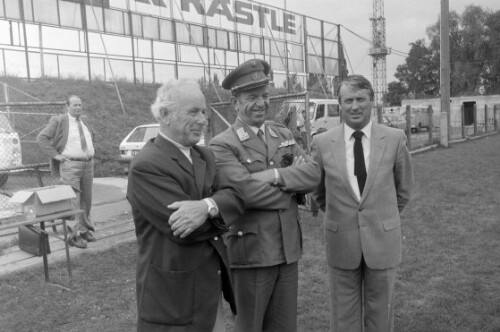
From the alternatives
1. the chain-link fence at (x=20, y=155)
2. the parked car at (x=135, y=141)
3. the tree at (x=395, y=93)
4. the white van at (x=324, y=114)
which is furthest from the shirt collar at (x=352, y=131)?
the tree at (x=395, y=93)

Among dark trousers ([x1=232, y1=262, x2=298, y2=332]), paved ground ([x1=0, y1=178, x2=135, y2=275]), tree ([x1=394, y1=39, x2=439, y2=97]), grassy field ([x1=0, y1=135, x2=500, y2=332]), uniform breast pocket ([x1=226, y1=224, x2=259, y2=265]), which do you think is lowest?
grassy field ([x1=0, y1=135, x2=500, y2=332])

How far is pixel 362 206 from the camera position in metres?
2.76

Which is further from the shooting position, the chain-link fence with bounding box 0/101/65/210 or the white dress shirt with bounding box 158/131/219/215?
the chain-link fence with bounding box 0/101/65/210

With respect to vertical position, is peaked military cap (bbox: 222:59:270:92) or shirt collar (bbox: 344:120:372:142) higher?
peaked military cap (bbox: 222:59:270:92)

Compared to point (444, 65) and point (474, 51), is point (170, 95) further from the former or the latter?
point (474, 51)

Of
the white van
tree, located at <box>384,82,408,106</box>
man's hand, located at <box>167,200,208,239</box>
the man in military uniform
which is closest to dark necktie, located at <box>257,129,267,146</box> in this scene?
the man in military uniform

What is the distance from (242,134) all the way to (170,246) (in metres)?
0.90

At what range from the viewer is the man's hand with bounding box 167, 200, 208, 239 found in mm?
1896

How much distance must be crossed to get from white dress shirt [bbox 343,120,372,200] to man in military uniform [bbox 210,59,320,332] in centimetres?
24

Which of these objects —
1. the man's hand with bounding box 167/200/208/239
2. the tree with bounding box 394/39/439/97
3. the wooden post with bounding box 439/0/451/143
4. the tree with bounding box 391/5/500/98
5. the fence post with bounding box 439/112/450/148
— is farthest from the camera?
the tree with bounding box 394/39/439/97

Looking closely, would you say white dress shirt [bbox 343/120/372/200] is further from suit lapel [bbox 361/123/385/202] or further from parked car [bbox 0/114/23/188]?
parked car [bbox 0/114/23/188]

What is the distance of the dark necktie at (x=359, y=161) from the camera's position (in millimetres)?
2785

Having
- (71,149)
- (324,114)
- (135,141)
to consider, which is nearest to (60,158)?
(71,149)

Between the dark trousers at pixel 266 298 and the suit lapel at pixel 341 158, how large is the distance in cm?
54
